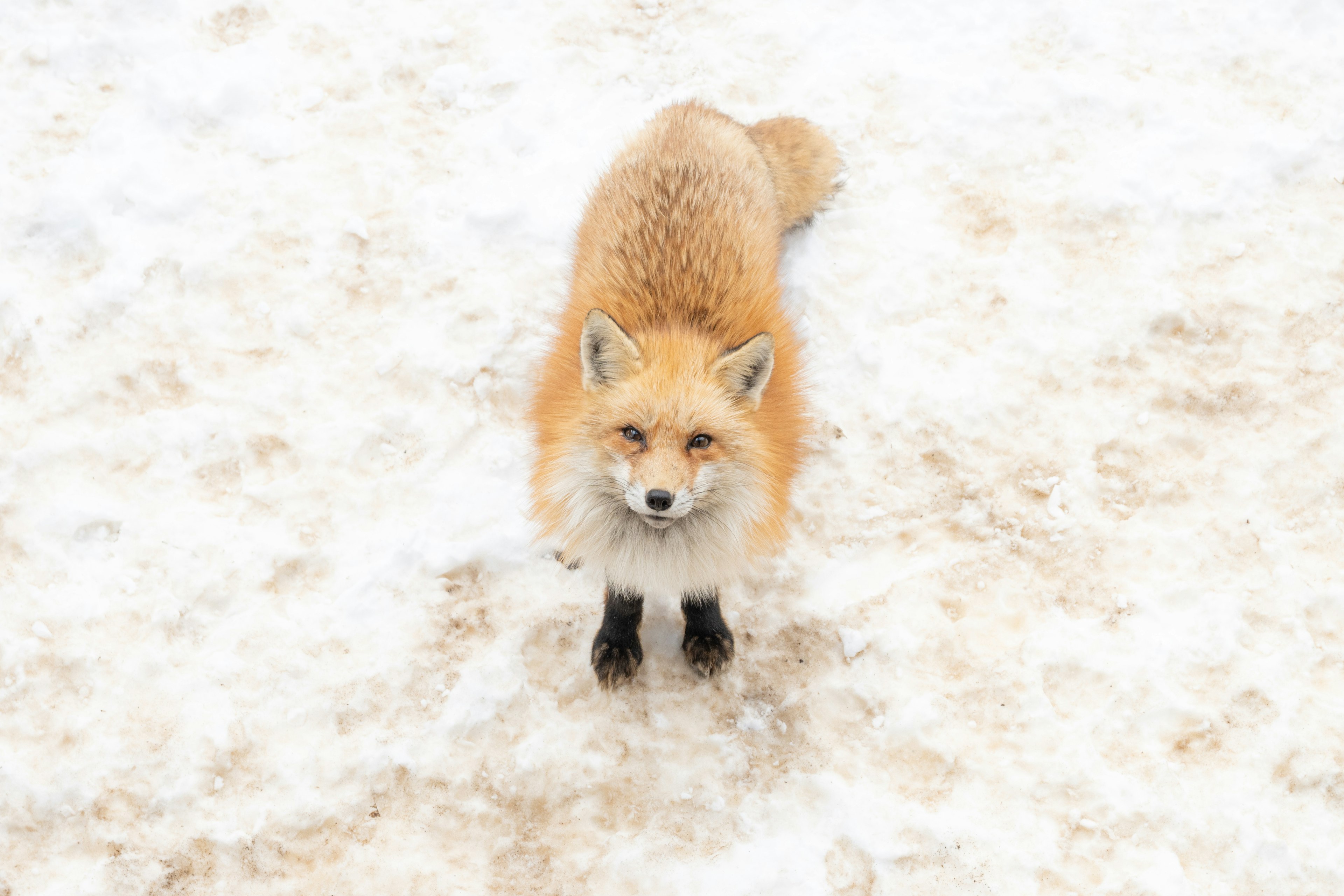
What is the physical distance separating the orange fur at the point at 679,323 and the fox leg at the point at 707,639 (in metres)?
0.42

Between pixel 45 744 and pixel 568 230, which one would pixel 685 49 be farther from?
pixel 45 744

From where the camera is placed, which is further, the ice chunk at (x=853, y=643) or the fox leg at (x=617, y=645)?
the ice chunk at (x=853, y=643)

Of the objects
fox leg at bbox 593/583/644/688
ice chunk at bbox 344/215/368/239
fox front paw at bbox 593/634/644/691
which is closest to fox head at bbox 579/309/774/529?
fox leg at bbox 593/583/644/688

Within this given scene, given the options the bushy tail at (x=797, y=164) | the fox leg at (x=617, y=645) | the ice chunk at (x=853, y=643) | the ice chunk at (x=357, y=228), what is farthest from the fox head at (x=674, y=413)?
the ice chunk at (x=357, y=228)

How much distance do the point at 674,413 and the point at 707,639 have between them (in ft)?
3.77

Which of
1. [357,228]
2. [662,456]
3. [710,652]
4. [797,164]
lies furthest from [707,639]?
[357,228]

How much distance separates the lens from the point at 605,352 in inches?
110

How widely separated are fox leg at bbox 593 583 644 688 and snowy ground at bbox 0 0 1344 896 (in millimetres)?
113

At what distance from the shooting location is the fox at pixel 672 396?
2.74 metres

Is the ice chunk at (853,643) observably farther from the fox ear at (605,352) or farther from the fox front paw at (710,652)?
the fox ear at (605,352)

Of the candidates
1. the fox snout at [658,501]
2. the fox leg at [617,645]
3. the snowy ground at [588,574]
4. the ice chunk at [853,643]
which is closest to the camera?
the fox snout at [658,501]

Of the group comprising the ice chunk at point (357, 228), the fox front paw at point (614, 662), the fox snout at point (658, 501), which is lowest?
the fox front paw at point (614, 662)

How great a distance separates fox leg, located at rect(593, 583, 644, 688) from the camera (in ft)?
11.0

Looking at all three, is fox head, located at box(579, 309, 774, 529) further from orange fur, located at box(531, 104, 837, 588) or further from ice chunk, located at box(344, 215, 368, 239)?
ice chunk, located at box(344, 215, 368, 239)
